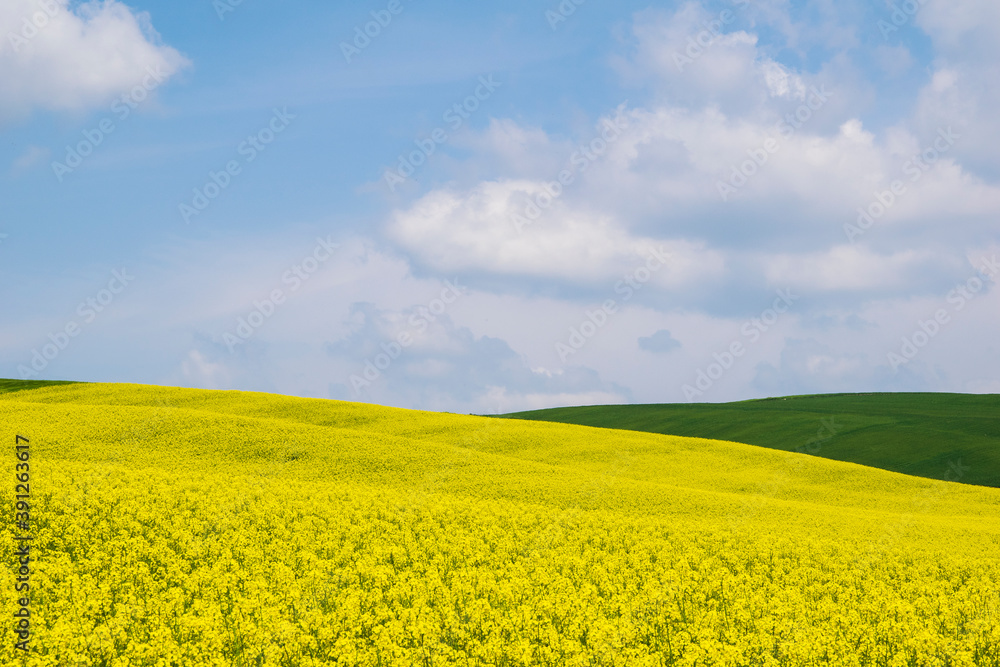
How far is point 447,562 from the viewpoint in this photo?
16.5 metres

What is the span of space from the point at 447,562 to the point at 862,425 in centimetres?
5716

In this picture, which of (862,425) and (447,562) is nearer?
(447,562)

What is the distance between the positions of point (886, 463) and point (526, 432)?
29.6 meters

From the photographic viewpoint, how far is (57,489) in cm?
1938

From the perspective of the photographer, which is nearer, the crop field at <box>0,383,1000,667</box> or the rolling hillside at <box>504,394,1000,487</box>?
the crop field at <box>0,383,1000,667</box>

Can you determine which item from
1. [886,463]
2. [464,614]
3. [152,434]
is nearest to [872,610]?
[464,614]

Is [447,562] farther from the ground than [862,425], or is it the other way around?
[862,425]

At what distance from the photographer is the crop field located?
1196 cm

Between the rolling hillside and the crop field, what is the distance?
21801mm

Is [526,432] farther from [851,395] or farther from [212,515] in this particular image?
[851,395]

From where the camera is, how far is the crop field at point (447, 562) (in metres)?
12.0

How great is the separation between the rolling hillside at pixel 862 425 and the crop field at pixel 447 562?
71.5ft

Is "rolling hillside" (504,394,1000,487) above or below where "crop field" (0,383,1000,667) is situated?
above

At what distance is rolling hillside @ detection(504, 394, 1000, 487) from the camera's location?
50875 mm
